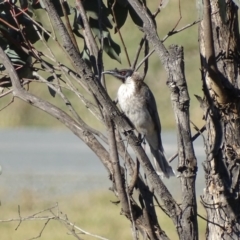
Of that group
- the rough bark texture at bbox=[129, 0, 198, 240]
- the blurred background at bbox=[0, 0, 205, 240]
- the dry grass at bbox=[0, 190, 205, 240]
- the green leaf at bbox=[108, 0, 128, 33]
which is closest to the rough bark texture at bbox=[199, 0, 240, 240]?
the rough bark texture at bbox=[129, 0, 198, 240]

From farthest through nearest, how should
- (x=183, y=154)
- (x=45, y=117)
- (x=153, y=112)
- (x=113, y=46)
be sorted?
(x=45, y=117)
(x=153, y=112)
(x=113, y=46)
(x=183, y=154)

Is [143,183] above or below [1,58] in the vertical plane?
below

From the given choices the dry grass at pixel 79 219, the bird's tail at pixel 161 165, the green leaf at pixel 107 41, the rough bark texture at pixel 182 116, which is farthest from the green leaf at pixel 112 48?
the dry grass at pixel 79 219

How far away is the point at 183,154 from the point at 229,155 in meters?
0.43

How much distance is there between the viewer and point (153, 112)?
496cm

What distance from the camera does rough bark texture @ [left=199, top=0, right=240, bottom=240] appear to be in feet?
8.82

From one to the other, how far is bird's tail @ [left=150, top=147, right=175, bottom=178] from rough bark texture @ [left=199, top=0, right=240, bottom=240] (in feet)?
5.36

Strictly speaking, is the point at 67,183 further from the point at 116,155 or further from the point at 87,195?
the point at 116,155

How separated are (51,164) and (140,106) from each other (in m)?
8.83

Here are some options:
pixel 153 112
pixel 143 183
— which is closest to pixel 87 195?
pixel 153 112

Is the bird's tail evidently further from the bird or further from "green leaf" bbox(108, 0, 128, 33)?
"green leaf" bbox(108, 0, 128, 33)

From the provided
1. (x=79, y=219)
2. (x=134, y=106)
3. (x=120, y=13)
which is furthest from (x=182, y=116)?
(x=79, y=219)

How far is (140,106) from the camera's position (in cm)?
A: 481

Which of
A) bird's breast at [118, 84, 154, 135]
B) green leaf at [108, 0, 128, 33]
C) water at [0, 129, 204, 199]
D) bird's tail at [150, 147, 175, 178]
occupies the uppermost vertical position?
water at [0, 129, 204, 199]
